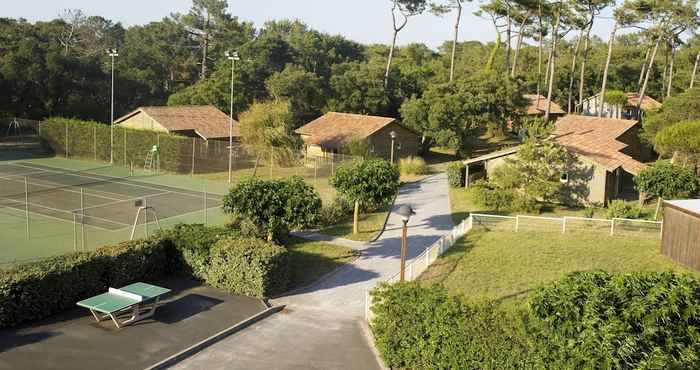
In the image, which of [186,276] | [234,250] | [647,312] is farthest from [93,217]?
[647,312]

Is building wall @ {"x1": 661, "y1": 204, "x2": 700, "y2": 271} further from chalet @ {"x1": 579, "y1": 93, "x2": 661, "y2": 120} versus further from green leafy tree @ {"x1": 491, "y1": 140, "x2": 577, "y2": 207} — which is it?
chalet @ {"x1": 579, "y1": 93, "x2": 661, "y2": 120}

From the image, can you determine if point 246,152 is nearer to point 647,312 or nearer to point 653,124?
point 653,124

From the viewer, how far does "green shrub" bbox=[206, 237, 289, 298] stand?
18.0 meters

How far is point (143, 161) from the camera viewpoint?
41.7 m

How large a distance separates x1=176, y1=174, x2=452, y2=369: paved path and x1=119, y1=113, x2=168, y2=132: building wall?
25.8 m

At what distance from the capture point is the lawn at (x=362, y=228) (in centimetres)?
2559

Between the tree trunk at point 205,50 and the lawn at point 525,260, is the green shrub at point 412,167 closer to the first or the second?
the lawn at point 525,260

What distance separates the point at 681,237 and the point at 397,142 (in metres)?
26.5

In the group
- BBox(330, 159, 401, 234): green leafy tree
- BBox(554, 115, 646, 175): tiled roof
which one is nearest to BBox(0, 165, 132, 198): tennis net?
BBox(330, 159, 401, 234): green leafy tree

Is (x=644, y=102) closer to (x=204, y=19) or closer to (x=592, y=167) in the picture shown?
(x=592, y=167)

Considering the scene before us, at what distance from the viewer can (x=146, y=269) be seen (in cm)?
1852

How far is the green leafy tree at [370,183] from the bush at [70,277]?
834 cm

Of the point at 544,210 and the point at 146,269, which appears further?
the point at 544,210

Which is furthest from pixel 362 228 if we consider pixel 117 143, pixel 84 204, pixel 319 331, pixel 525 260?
pixel 117 143
